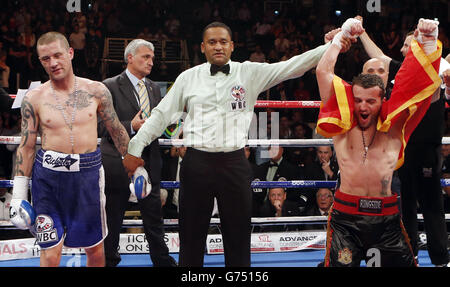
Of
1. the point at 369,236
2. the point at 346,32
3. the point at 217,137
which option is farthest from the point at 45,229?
the point at 346,32

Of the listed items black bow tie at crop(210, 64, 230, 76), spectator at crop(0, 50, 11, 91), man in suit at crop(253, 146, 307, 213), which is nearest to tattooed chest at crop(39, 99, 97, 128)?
black bow tie at crop(210, 64, 230, 76)

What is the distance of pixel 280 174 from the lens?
180 inches

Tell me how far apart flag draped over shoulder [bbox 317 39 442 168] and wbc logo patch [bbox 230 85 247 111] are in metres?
0.43

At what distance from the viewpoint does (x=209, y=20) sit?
32.1 feet

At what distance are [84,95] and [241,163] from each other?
2.92 ft

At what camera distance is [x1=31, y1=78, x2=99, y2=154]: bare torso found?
262cm

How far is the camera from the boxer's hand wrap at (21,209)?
8.12 feet

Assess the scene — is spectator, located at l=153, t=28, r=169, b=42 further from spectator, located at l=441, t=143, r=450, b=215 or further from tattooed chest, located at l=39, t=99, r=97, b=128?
tattooed chest, located at l=39, t=99, r=97, b=128

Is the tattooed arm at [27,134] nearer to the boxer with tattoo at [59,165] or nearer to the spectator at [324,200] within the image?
the boxer with tattoo at [59,165]

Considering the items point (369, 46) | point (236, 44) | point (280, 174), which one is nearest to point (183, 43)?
point (236, 44)

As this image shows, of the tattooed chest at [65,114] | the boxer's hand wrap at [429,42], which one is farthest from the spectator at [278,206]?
the boxer's hand wrap at [429,42]

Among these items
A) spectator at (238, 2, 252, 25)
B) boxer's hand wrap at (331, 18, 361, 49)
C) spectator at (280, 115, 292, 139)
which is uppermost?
spectator at (238, 2, 252, 25)

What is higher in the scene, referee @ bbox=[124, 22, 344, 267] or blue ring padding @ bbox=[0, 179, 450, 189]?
referee @ bbox=[124, 22, 344, 267]

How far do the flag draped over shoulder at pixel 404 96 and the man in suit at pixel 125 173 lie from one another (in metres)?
1.48
